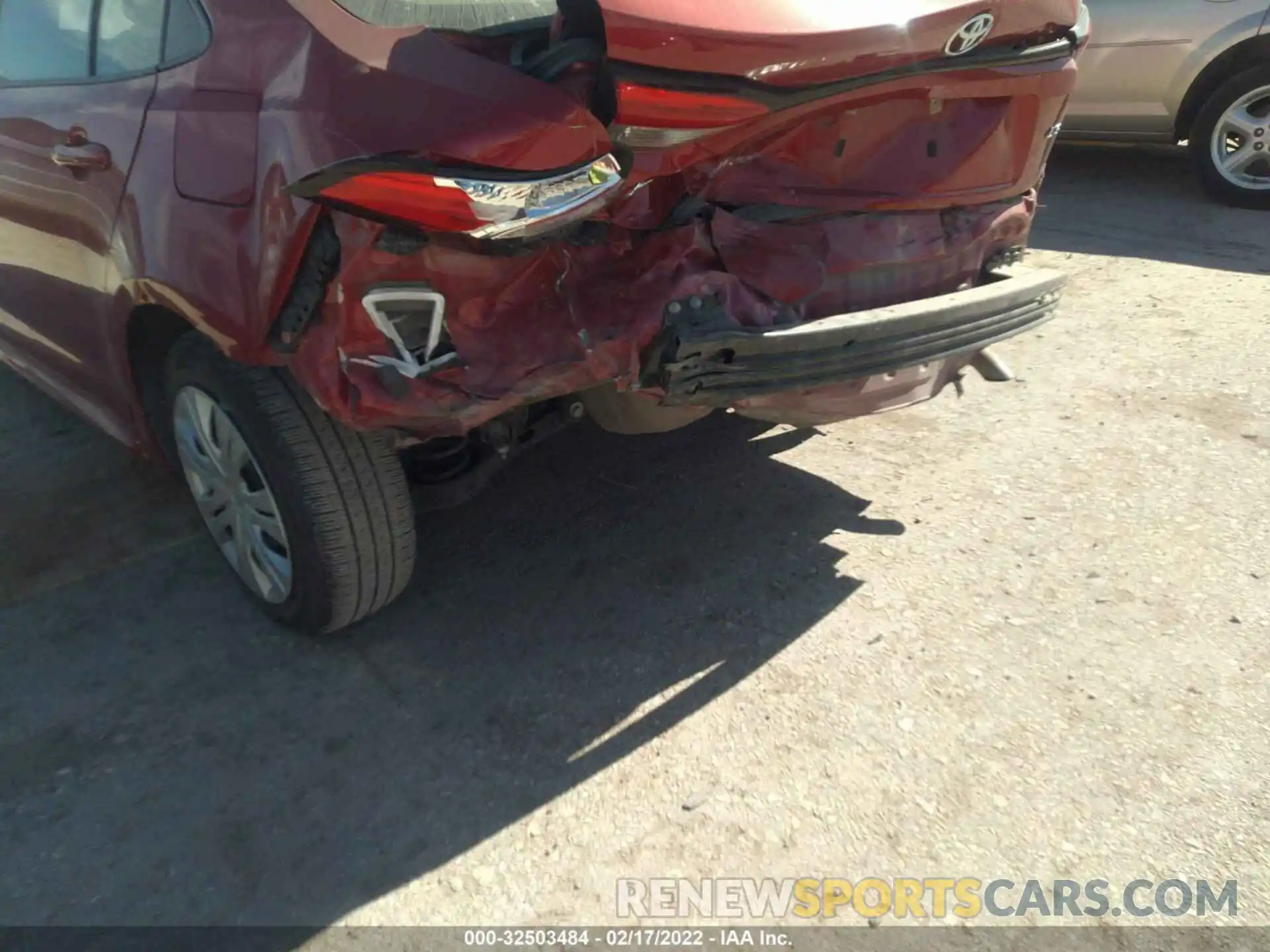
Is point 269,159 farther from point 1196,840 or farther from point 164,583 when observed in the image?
point 1196,840

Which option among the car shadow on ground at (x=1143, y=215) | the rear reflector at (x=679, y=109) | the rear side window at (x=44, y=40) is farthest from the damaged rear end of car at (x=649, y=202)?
the car shadow on ground at (x=1143, y=215)

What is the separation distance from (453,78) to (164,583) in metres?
1.94

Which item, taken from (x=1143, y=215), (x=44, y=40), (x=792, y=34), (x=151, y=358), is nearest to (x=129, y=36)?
(x=44, y=40)

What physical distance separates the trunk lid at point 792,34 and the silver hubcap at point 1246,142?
464 cm

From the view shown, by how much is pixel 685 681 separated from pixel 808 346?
929mm

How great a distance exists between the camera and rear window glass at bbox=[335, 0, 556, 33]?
6.81 feet

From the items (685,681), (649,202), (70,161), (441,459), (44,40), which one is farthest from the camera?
(44,40)

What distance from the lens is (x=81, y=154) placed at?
8.71ft

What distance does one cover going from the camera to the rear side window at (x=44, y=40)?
2842 millimetres

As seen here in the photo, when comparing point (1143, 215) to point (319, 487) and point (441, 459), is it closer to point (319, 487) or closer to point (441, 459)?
point (441, 459)

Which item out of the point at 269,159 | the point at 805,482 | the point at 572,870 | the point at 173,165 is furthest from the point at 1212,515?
the point at 173,165

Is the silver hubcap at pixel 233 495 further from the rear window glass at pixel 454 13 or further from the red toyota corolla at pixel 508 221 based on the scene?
the rear window glass at pixel 454 13

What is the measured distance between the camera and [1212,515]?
10.2ft

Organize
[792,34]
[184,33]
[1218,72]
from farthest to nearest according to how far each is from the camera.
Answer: [1218,72] → [184,33] → [792,34]
